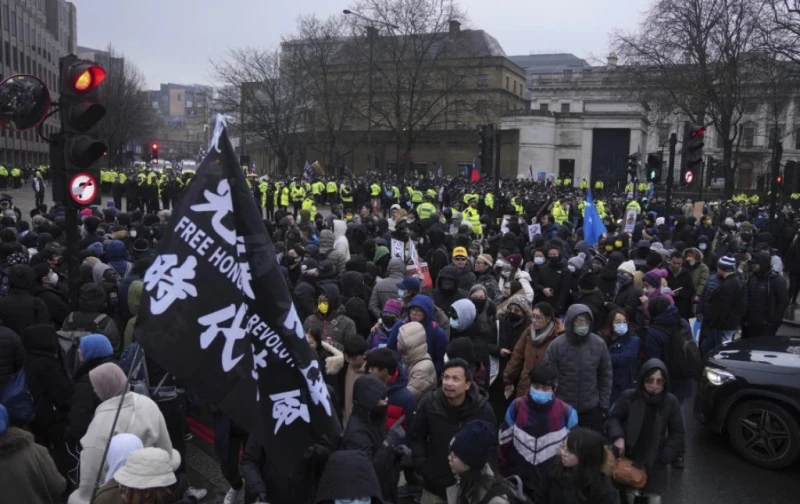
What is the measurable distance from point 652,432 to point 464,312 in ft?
7.32

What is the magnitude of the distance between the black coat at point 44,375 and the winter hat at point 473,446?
3.47 m

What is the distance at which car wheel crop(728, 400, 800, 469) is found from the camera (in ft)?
21.7

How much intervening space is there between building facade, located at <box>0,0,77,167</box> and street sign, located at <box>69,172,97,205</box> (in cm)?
5778

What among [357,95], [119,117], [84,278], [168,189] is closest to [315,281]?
[84,278]

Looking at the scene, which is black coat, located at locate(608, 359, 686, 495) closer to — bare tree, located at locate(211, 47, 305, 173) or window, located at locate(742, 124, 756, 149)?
bare tree, located at locate(211, 47, 305, 173)

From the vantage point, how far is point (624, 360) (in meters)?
A: 6.59

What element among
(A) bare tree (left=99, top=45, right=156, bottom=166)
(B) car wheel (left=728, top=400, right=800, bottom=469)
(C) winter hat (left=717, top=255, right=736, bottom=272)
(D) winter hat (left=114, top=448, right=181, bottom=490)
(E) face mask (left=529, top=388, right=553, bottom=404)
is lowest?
(B) car wheel (left=728, top=400, right=800, bottom=469)

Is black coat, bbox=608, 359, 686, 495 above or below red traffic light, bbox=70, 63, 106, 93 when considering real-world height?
below

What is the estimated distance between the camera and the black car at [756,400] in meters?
6.64

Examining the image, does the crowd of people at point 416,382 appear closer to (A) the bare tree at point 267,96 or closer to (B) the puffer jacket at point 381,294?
(B) the puffer jacket at point 381,294

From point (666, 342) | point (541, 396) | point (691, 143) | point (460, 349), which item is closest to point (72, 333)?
point (460, 349)

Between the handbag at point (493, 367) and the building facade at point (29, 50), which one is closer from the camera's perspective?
the handbag at point (493, 367)

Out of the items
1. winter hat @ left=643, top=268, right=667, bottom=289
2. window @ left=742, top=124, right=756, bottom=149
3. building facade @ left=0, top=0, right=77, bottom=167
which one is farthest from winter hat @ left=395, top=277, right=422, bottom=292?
window @ left=742, top=124, right=756, bottom=149

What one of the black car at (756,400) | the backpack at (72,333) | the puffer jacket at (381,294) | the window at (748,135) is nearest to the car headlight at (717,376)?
the black car at (756,400)
